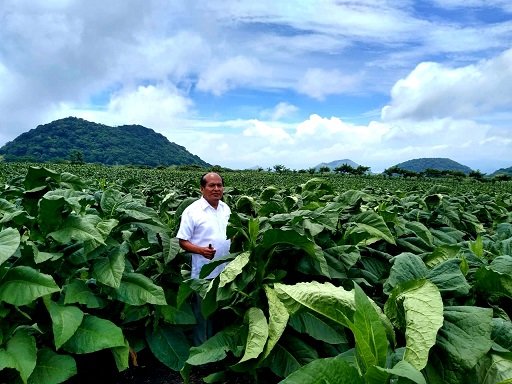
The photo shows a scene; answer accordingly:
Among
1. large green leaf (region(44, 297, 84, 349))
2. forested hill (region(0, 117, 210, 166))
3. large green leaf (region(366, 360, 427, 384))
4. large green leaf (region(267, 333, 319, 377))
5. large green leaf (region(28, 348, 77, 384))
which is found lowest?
large green leaf (region(267, 333, 319, 377))

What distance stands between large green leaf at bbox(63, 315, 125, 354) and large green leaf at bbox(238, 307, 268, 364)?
0.71 meters

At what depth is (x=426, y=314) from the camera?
5.02ft

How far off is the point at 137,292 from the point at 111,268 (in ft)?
0.86

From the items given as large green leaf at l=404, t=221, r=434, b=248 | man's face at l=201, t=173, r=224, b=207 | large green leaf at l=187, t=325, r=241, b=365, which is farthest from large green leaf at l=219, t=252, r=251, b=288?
large green leaf at l=404, t=221, r=434, b=248

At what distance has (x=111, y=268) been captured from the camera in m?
2.86

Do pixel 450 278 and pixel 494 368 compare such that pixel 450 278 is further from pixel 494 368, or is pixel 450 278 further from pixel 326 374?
pixel 326 374

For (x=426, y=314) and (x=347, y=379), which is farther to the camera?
(x=426, y=314)

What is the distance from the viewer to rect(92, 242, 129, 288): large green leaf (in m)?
2.79

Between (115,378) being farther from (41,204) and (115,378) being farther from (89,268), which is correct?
(41,204)

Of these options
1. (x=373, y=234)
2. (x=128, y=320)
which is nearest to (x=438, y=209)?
(x=373, y=234)

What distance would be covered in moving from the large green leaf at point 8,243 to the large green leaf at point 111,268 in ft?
2.12

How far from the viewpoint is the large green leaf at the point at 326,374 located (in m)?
1.32

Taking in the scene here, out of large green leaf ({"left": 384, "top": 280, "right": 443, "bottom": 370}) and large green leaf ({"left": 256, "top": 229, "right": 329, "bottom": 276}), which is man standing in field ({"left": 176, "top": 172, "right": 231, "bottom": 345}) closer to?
large green leaf ({"left": 256, "top": 229, "right": 329, "bottom": 276})

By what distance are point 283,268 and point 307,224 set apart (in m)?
0.36
